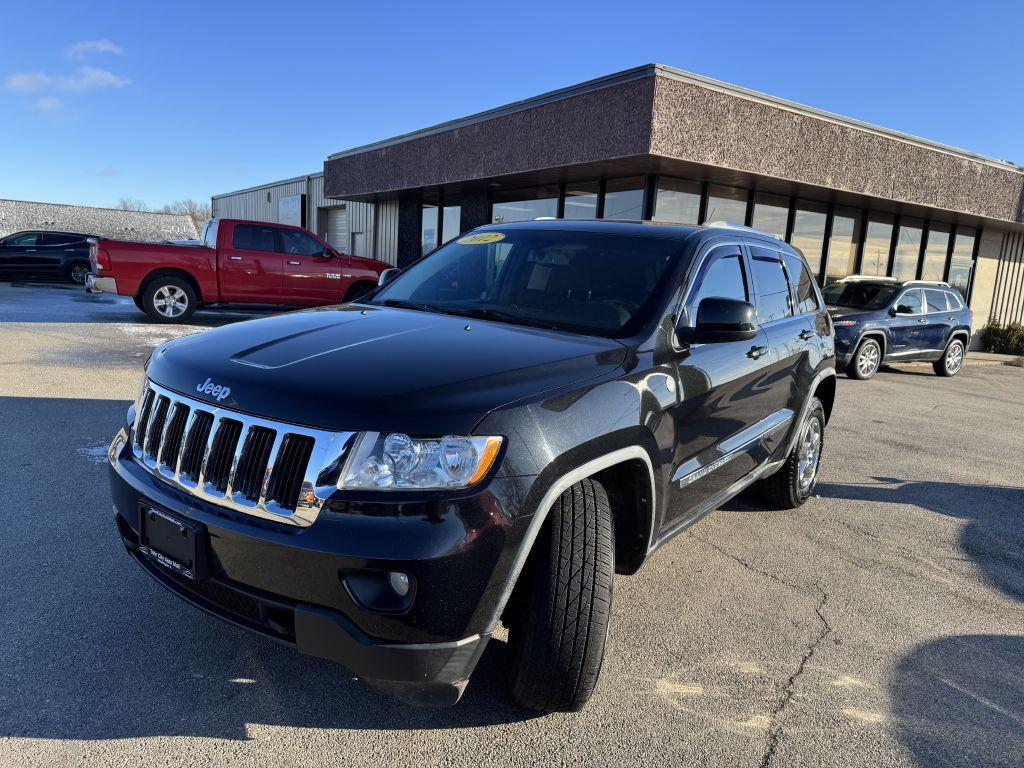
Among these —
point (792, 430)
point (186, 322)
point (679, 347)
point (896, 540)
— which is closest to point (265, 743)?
point (679, 347)

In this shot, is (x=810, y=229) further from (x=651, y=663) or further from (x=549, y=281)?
(x=651, y=663)

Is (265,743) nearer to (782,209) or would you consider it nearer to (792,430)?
(792,430)

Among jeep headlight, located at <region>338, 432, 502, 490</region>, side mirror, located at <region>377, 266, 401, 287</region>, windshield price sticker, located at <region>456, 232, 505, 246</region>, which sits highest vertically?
windshield price sticker, located at <region>456, 232, 505, 246</region>

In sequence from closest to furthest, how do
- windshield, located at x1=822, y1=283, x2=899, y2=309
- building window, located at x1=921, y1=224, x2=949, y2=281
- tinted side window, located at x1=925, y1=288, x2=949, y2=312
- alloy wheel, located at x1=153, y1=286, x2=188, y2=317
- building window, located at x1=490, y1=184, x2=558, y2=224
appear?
windshield, located at x1=822, y1=283, x2=899, y2=309
alloy wheel, located at x1=153, y1=286, x2=188, y2=317
tinted side window, located at x1=925, y1=288, x2=949, y2=312
building window, located at x1=490, y1=184, x2=558, y2=224
building window, located at x1=921, y1=224, x2=949, y2=281

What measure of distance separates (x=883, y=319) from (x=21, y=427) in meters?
11.9

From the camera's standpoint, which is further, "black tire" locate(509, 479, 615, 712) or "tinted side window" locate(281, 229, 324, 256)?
"tinted side window" locate(281, 229, 324, 256)

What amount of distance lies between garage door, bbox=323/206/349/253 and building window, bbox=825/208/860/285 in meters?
14.7

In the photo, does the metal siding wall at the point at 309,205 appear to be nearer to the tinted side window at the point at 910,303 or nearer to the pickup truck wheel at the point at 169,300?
the pickup truck wheel at the point at 169,300

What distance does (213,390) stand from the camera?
2346mm

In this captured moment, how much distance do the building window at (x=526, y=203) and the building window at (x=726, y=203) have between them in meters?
3.06

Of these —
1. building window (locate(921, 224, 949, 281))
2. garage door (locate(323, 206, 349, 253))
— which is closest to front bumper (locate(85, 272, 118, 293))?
garage door (locate(323, 206, 349, 253))

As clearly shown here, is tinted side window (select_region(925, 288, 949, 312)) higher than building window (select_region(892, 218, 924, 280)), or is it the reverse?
building window (select_region(892, 218, 924, 280))

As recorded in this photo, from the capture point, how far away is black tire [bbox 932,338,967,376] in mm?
13289

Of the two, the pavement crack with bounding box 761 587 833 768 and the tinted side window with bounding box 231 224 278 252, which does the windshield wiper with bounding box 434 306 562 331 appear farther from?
the tinted side window with bounding box 231 224 278 252
